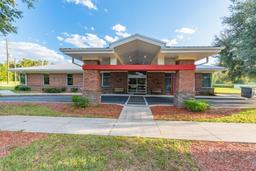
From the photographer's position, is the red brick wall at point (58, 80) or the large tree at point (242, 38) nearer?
the large tree at point (242, 38)

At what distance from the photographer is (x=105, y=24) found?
26250 mm

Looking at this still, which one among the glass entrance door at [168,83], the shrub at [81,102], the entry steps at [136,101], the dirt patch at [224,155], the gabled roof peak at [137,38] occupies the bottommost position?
the dirt patch at [224,155]

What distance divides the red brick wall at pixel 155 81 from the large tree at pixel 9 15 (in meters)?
14.4

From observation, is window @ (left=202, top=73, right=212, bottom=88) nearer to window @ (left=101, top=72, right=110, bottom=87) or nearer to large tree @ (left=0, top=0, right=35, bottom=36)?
window @ (left=101, top=72, right=110, bottom=87)

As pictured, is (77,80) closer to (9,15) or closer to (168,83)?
(168,83)

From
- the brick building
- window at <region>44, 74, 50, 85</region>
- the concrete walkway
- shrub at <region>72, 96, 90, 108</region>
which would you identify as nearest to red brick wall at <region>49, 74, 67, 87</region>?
the brick building

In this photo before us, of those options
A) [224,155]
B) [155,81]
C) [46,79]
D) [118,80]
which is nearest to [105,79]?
[118,80]

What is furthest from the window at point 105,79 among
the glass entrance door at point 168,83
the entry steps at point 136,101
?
the glass entrance door at point 168,83

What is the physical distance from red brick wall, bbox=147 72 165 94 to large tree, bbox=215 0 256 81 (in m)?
7.88

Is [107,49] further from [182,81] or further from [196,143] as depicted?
[196,143]

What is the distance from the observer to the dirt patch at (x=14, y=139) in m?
4.41

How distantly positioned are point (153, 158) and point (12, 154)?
3630 millimetres

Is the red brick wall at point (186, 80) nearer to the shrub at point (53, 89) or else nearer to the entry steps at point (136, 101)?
the entry steps at point (136, 101)

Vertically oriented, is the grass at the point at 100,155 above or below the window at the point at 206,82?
below
